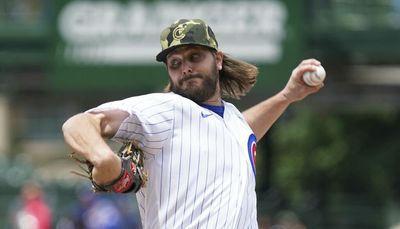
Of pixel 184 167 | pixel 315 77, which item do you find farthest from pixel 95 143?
pixel 315 77

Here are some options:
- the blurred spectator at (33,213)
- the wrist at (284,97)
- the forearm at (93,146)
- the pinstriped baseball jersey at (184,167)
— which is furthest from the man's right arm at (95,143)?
the blurred spectator at (33,213)

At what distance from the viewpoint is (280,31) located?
669 inches

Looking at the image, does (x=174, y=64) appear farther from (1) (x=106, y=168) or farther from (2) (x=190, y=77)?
Answer: (1) (x=106, y=168)

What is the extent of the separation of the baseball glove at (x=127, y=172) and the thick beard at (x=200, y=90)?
0.36 metres

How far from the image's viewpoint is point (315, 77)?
18.2 feet

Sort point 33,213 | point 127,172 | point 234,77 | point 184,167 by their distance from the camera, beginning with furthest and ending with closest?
point 33,213 → point 234,77 → point 184,167 → point 127,172

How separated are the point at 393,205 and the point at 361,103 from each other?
2278 mm

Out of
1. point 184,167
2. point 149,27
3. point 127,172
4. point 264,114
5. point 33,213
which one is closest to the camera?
point 127,172

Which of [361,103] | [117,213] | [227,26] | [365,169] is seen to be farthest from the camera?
[365,169]

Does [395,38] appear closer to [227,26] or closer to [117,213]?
[227,26]

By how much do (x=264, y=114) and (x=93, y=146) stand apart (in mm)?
1760

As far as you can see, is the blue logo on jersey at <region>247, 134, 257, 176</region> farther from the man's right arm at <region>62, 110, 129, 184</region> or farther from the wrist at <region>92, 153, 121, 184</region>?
the wrist at <region>92, 153, 121, 184</region>

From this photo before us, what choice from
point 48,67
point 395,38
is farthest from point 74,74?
point 395,38

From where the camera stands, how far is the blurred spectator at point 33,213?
1641cm
